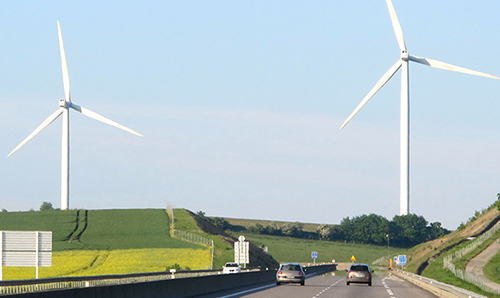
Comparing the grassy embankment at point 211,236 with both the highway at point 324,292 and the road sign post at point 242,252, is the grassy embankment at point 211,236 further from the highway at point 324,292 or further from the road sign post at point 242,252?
the highway at point 324,292

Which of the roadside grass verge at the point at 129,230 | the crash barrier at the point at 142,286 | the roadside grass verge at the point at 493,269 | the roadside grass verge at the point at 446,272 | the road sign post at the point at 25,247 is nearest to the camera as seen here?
the crash barrier at the point at 142,286

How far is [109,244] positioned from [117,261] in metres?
17.1

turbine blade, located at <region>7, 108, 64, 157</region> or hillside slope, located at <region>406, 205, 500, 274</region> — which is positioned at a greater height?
turbine blade, located at <region>7, 108, 64, 157</region>

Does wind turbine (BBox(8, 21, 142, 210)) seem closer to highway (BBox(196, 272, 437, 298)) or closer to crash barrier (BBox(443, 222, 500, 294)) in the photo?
crash barrier (BBox(443, 222, 500, 294))

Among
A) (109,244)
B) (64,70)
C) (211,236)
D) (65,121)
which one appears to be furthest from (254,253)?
(64,70)

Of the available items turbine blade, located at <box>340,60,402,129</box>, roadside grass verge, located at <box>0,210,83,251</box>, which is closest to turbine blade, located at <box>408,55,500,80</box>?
turbine blade, located at <box>340,60,402,129</box>

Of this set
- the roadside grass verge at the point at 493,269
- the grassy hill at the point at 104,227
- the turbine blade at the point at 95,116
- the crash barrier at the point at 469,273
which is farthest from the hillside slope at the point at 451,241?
the turbine blade at the point at 95,116

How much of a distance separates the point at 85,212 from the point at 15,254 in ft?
348

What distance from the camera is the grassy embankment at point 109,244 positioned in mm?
97250

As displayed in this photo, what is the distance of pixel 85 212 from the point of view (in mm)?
155375

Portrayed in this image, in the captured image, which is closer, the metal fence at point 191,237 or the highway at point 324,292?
the highway at point 324,292

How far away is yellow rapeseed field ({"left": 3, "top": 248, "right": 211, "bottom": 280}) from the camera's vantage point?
93188 millimetres

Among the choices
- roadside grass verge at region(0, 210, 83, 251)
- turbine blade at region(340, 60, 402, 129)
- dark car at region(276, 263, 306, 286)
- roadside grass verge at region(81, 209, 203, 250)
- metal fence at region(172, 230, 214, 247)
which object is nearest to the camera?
dark car at region(276, 263, 306, 286)

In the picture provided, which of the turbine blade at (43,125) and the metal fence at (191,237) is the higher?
the turbine blade at (43,125)
